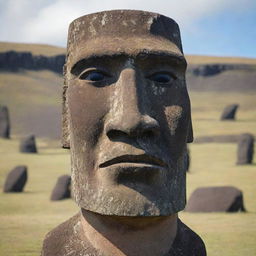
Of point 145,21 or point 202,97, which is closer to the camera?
point 145,21

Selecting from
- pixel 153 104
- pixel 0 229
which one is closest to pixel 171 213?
pixel 153 104

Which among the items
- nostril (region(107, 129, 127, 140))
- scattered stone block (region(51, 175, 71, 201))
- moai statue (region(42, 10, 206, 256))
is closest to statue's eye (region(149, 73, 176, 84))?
moai statue (region(42, 10, 206, 256))

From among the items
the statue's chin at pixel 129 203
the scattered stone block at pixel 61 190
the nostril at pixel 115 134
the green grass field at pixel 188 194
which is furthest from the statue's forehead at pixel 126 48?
the scattered stone block at pixel 61 190

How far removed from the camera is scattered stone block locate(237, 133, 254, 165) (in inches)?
912

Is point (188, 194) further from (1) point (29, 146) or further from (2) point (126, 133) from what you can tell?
(1) point (29, 146)

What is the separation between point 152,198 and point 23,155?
75.3 ft

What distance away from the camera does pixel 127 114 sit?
4727 millimetres

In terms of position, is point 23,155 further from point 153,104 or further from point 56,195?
point 153,104

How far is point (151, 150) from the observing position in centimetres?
477

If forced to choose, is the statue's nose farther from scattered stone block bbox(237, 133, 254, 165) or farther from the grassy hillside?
the grassy hillside

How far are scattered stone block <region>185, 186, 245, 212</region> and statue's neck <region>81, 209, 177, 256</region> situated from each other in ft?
28.4

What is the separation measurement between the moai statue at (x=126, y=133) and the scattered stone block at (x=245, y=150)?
18.4 meters

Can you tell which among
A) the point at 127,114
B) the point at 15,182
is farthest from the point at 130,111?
the point at 15,182

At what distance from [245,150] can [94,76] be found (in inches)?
756
